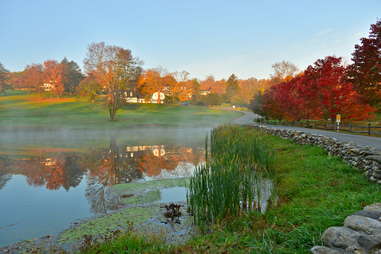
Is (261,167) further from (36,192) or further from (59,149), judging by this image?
(59,149)

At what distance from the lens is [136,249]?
166 inches

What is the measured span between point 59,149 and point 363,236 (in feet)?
61.4

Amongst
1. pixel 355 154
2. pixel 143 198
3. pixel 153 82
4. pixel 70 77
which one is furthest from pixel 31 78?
pixel 355 154

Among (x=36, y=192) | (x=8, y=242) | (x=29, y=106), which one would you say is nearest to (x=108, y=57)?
(x=29, y=106)

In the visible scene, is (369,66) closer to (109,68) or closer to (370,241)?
(370,241)

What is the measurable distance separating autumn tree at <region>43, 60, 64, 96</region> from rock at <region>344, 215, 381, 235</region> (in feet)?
228

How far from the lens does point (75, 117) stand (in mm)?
42031

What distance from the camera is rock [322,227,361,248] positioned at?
321 centimetres

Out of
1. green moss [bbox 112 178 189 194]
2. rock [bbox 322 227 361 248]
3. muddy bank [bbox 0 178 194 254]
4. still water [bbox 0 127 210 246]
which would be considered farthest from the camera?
green moss [bbox 112 178 189 194]

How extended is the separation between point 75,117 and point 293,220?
141 ft

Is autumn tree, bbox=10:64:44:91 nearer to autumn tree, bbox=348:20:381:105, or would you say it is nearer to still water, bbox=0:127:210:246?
still water, bbox=0:127:210:246

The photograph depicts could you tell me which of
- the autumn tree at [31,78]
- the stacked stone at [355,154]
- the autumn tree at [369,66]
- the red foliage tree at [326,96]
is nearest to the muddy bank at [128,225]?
the stacked stone at [355,154]

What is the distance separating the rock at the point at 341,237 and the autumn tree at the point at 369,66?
52.9 ft

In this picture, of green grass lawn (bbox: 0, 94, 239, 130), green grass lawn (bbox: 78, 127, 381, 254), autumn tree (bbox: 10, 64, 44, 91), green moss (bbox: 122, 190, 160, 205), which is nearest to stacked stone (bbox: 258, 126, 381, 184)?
A: green grass lawn (bbox: 78, 127, 381, 254)
